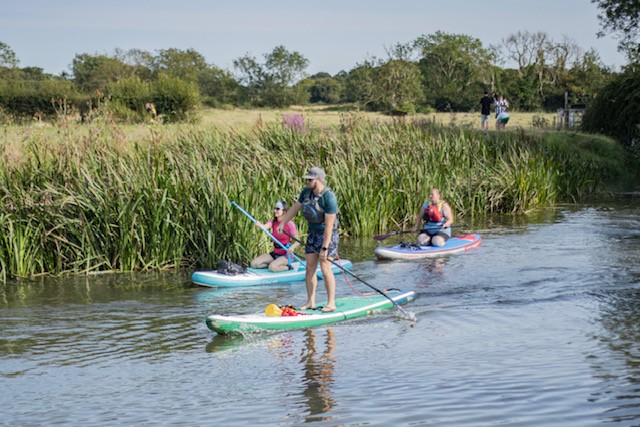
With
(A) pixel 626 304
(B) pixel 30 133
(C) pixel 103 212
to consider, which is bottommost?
(A) pixel 626 304

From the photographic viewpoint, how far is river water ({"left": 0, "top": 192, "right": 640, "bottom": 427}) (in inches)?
259

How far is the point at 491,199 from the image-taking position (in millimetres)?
20469

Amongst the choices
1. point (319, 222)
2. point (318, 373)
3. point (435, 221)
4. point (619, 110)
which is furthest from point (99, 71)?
point (318, 373)

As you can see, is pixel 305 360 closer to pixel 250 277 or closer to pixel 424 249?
pixel 250 277

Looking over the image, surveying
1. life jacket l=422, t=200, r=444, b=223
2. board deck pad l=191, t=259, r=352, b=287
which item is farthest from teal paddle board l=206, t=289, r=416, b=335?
life jacket l=422, t=200, r=444, b=223

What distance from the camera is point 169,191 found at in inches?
533

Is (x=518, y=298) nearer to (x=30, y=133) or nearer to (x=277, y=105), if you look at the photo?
(x=30, y=133)

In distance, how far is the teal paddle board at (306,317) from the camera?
9.34 metres

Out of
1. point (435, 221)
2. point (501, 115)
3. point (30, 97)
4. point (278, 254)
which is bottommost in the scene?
point (278, 254)

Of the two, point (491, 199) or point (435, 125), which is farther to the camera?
point (435, 125)

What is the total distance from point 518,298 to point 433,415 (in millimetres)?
5441

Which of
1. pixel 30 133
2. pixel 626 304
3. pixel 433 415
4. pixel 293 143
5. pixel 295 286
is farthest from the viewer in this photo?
pixel 293 143

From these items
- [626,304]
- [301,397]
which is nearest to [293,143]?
[626,304]

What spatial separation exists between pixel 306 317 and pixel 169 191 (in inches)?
182
